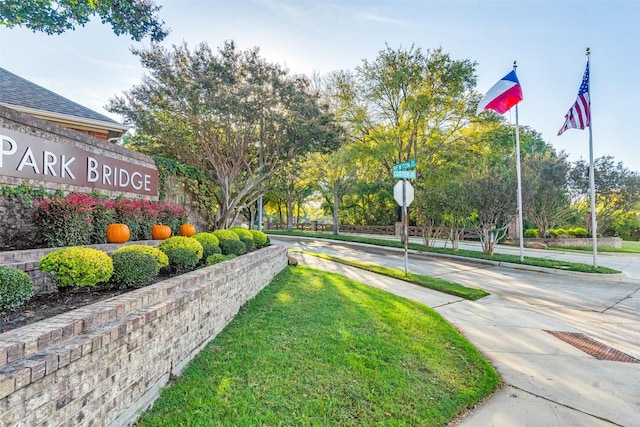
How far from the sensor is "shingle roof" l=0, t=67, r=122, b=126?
795 cm

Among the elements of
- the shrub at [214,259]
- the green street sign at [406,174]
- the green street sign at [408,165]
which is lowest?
the shrub at [214,259]

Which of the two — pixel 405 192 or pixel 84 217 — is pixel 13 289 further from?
pixel 405 192

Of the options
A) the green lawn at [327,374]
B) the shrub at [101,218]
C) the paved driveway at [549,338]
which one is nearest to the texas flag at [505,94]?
the paved driveway at [549,338]

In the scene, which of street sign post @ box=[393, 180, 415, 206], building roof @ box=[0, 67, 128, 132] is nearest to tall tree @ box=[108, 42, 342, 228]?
building roof @ box=[0, 67, 128, 132]

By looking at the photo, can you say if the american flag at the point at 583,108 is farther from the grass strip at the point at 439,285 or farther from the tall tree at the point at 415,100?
the grass strip at the point at 439,285

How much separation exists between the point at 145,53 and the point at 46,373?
10909mm

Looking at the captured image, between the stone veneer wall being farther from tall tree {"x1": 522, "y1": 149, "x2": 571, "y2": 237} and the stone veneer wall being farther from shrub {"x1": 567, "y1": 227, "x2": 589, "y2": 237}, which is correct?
shrub {"x1": 567, "y1": 227, "x2": 589, "y2": 237}

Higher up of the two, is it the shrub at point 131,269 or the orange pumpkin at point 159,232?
the orange pumpkin at point 159,232

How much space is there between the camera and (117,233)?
5230mm

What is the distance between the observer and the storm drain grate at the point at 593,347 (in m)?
3.57

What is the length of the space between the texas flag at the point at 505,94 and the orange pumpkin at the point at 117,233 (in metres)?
11.3

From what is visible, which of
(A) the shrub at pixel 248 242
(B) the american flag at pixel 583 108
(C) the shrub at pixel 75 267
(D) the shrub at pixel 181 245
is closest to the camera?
(C) the shrub at pixel 75 267

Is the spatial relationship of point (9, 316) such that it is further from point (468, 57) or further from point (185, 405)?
point (468, 57)

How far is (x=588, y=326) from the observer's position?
15.5 feet
